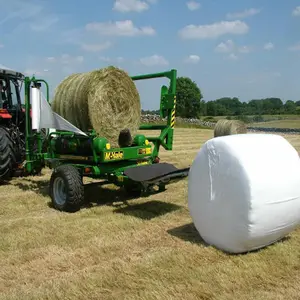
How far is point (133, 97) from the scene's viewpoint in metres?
6.58

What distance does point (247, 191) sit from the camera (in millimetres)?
3506

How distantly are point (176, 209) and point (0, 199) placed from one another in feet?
9.03

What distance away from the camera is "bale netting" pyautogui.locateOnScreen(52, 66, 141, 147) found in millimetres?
5895

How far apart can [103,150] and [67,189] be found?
2.30 ft

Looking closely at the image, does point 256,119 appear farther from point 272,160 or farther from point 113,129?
point 272,160

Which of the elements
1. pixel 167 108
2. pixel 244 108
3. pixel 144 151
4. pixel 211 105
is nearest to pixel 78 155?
pixel 144 151

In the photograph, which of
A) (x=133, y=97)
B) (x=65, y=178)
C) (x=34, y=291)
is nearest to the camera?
(x=34, y=291)

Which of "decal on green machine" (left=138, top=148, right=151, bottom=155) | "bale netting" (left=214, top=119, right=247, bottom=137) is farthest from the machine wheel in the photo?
"bale netting" (left=214, top=119, right=247, bottom=137)

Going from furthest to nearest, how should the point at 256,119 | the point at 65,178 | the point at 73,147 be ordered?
the point at 256,119 < the point at 73,147 < the point at 65,178

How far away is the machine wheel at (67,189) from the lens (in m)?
5.42

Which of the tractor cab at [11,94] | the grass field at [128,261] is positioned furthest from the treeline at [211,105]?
the grass field at [128,261]

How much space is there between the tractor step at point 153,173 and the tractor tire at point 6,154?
2679 mm

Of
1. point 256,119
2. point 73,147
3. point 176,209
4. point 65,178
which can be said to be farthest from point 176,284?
point 256,119

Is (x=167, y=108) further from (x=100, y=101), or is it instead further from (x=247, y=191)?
(x=247, y=191)
